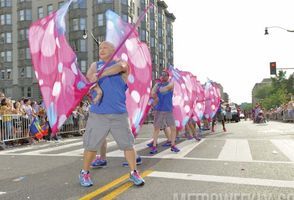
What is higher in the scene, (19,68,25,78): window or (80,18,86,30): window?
(80,18,86,30): window

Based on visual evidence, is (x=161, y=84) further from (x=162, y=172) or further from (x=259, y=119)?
(x=259, y=119)

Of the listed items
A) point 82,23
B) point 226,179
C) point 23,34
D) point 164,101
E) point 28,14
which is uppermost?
point 28,14

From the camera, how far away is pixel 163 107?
9078 mm

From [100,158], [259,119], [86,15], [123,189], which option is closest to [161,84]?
[100,158]

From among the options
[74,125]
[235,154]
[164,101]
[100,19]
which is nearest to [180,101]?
[164,101]

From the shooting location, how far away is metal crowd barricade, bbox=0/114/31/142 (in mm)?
13133

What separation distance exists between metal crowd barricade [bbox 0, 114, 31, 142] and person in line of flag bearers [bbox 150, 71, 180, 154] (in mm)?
5966

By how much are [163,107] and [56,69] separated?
12.3 feet

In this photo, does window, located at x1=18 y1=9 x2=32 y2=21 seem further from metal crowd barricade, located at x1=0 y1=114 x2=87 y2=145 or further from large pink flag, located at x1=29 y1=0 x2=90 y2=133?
large pink flag, located at x1=29 y1=0 x2=90 y2=133

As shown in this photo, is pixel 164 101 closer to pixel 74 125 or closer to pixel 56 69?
pixel 56 69

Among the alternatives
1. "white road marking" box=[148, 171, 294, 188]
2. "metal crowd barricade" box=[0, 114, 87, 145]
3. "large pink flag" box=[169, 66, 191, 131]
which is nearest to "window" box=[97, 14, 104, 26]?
"metal crowd barricade" box=[0, 114, 87, 145]

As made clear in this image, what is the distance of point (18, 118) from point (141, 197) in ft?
34.0

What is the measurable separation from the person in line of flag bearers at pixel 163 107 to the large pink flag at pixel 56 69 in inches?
135

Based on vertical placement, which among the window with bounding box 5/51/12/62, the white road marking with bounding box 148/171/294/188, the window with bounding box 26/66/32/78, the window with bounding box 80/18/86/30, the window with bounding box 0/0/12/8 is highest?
the window with bounding box 0/0/12/8
